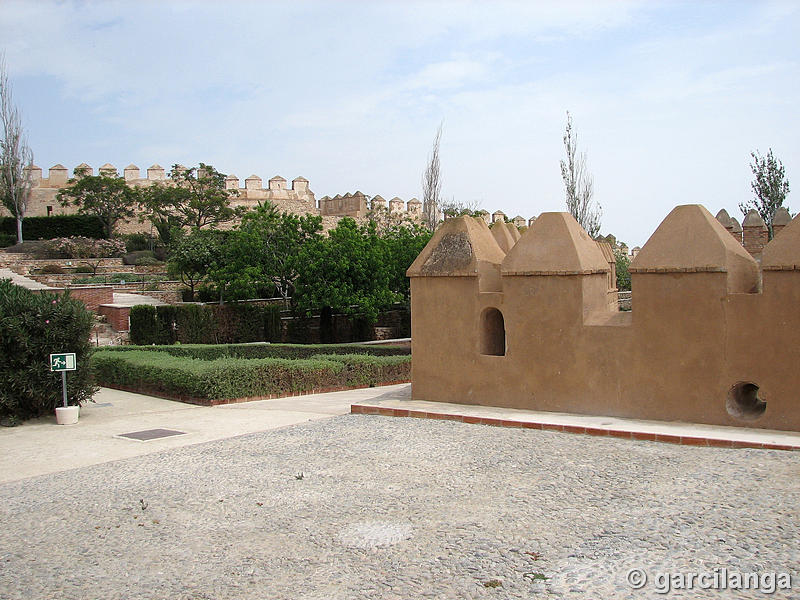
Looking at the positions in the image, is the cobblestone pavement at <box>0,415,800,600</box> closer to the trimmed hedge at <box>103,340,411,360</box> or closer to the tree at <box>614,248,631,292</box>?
the trimmed hedge at <box>103,340,411,360</box>

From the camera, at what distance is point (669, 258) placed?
8633mm

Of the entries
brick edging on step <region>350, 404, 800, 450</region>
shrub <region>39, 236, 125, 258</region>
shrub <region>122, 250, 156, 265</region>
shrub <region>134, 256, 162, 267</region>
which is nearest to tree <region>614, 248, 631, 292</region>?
shrub <region>134, 256, 162, 267</region>

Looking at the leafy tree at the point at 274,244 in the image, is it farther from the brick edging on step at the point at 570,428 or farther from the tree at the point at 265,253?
the brick edging on step at the point at 570,428

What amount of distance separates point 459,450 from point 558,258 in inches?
119

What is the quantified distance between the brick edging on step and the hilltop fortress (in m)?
39.4

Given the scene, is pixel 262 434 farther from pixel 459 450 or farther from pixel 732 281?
pixel 732 281

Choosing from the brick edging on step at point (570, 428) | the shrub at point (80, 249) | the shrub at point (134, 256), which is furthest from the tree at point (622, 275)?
the brick edging on step at point (570, 428)

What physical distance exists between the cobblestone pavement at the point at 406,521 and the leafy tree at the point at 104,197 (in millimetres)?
43093

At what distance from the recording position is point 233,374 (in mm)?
13555

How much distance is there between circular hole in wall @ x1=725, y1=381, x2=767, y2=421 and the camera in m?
8.37

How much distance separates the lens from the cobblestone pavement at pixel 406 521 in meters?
4.69

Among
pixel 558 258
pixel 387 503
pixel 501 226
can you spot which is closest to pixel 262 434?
pixel 387 503

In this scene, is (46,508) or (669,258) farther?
(669,258)

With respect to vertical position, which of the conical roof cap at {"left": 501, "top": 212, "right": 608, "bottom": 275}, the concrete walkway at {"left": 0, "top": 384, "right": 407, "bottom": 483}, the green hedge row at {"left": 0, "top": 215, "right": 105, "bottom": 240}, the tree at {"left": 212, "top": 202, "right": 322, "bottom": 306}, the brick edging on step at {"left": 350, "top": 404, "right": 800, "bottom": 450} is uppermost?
the green hedge row at {"left": 0, "top": 215, "right": 105, "bottom": 240}
